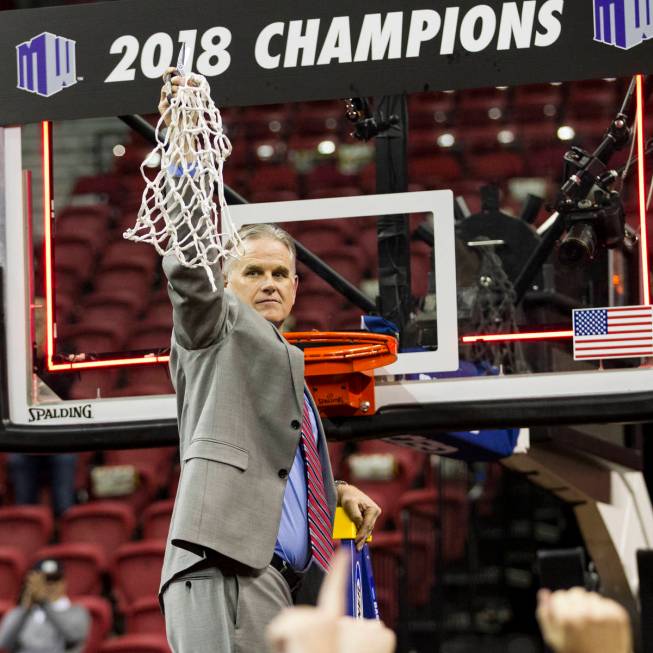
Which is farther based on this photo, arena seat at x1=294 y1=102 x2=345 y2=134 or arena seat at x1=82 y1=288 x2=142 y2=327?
arena seat at x1=294 y1=102 x2=345 y2=134

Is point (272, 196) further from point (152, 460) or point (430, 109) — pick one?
point (152, 460)

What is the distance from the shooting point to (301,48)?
4062mm

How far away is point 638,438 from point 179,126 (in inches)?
131

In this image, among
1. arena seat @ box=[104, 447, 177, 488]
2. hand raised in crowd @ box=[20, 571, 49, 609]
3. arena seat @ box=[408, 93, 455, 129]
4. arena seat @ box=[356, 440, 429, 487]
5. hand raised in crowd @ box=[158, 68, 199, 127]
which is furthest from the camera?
arena seat @ box=[104, 447, 177, 488]

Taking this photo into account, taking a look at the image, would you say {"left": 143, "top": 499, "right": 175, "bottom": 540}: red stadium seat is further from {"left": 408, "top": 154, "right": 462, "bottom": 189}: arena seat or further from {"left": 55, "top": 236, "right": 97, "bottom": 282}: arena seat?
{"left": 408, "top": 154, "right": 462, "bottom": 189}: arena seat

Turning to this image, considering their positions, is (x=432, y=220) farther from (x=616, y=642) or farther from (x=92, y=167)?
(x=616, y=642)

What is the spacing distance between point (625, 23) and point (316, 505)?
5.79 feet

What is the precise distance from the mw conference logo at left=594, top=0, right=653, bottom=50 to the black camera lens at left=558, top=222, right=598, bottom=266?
1.75ft

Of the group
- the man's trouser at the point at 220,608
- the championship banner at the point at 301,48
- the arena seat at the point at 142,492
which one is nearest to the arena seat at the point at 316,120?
the championship banner at the point at 301,48

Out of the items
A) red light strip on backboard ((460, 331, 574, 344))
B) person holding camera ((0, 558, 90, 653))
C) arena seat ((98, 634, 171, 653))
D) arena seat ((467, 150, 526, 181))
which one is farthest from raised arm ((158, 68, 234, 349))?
arena seat ((98, 634, 171, 653))

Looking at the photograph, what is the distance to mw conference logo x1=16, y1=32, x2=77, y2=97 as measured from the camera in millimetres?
4137

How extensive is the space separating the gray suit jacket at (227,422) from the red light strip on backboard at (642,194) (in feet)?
4.43

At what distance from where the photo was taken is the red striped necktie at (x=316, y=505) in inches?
117

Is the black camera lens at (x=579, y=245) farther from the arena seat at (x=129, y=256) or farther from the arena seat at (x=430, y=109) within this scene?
the arena seat at (x=129, y=256)
